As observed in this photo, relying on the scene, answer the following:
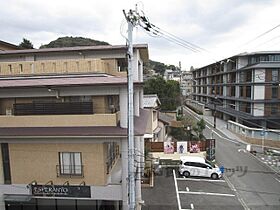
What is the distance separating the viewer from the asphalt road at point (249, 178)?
52.5 feet

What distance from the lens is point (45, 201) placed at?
12773 millimetres

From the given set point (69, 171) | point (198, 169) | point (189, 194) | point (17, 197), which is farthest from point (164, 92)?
point (17, 197)

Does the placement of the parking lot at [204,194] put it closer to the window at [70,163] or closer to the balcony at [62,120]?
the window at [70,163]

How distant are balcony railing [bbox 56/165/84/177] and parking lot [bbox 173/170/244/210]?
23.7 ft

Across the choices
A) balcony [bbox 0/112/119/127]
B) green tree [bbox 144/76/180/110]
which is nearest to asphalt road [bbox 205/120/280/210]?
balcony [bbox 0/112/119/127]

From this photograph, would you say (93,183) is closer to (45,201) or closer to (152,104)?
(45,201)

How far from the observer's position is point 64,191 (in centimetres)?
1118

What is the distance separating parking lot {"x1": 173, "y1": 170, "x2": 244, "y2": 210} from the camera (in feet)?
50.9

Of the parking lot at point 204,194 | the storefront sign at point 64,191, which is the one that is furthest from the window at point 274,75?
the storefront sign at point 64,191

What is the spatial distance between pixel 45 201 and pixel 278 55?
3736 cm

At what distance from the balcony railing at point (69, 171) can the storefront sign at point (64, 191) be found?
1.81ft

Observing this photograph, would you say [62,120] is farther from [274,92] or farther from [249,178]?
[274,92]

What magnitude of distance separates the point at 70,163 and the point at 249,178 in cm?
1519

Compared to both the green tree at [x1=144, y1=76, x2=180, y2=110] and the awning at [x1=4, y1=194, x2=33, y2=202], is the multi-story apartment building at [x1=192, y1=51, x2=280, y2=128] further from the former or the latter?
the awning at [x1=4, y1=194, x2=33, y2=202]
